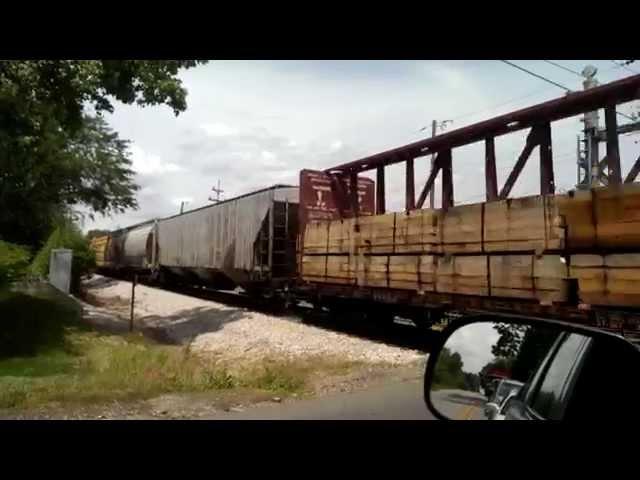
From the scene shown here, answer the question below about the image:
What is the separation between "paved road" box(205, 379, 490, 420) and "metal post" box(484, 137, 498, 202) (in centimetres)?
393

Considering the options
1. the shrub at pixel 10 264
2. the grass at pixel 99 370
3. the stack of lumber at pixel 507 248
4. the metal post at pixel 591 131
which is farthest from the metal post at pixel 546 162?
the shrub at pixel 10 264

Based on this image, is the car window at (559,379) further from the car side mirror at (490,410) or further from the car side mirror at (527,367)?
the car side mirror at (490,410)

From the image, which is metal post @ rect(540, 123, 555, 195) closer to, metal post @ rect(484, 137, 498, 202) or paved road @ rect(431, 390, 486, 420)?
metal post @ rect(484, 137, 498, 202)

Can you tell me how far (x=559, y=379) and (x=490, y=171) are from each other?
8.16 m

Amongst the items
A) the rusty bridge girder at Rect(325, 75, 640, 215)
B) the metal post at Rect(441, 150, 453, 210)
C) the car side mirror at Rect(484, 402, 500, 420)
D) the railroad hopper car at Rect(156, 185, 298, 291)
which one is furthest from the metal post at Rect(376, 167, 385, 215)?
the car side mirror at Rect(484, 402, 500, 420)

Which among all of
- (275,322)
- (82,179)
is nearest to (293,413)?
(275,322)

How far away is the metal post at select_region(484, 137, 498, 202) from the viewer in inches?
377

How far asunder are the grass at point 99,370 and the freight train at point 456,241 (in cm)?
271

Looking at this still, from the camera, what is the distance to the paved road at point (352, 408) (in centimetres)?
616

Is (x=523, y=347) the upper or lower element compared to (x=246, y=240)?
lower

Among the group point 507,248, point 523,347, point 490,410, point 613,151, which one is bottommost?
point 490,410

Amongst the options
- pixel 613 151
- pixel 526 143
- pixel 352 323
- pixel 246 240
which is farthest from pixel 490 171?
pixel 246 240

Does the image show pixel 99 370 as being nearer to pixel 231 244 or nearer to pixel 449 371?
pixel 449 371

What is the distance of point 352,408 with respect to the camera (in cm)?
656
